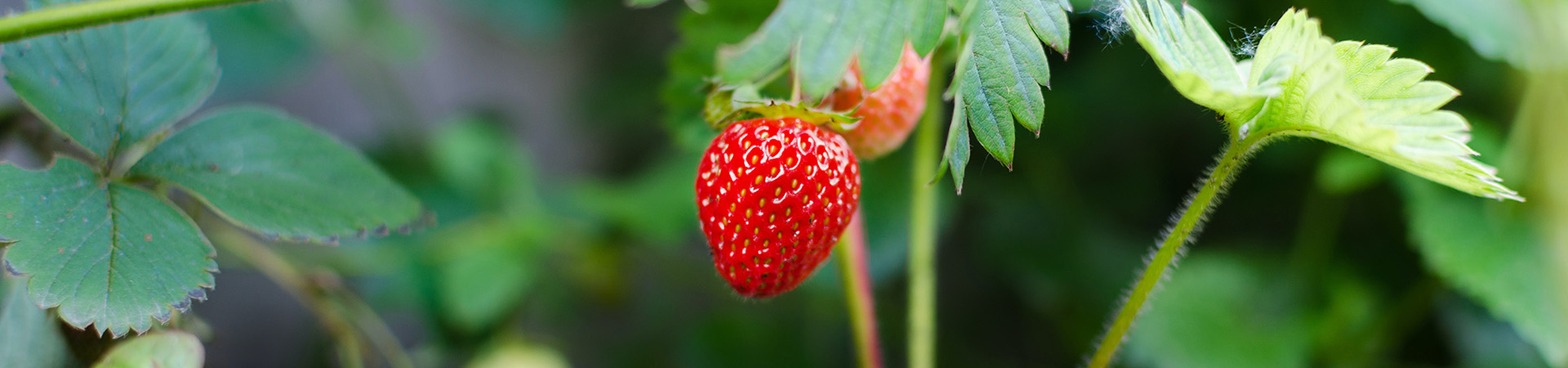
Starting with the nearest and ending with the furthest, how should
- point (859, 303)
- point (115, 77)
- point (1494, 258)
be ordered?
point (115, 77) → point (859, 303) → point (1494, 258)

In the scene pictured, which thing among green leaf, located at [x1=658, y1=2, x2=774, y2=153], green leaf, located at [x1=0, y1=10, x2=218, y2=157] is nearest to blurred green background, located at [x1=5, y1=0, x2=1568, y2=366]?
green leaf, located at [x1=658, y1=2, x2=774, y2=153]

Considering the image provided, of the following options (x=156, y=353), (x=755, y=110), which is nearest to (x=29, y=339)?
(x=156, y=353)

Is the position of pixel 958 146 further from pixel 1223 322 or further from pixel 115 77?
pixel 1223 322

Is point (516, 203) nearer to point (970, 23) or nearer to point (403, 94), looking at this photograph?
point (403, 94)

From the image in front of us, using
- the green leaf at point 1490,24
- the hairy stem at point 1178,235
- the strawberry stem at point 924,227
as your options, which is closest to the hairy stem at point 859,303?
the strawberry stem at point 924,227

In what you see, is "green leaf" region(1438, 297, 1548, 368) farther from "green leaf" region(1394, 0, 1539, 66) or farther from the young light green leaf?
the young light green leaf
